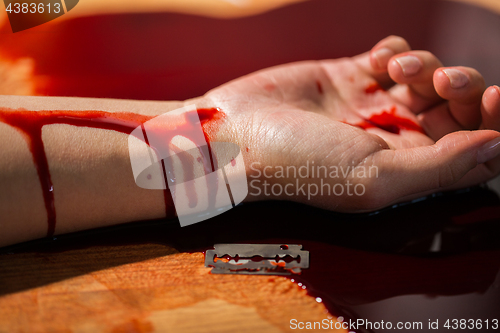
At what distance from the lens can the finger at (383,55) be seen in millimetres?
1152

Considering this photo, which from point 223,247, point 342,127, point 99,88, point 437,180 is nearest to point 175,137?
point 223,247

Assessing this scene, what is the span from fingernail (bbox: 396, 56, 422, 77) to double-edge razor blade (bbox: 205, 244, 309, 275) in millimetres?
588

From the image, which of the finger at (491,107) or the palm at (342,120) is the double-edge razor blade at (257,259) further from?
the finger at (491,107)

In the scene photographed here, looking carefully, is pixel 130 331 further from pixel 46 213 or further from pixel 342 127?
pixel 342 127

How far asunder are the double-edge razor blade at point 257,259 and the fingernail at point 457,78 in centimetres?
57

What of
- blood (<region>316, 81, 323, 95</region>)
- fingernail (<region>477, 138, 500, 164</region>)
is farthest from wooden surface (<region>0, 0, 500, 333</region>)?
blood (<region>316, 81, 323, 95</region>)

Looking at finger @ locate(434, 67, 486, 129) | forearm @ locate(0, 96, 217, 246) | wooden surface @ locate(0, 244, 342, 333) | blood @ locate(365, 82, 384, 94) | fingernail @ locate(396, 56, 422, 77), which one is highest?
fingernail @ locate(396, 56, 422, 77)

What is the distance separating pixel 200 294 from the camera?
741 millimetres

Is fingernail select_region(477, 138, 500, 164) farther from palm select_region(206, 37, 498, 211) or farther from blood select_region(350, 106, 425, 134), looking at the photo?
blood select_region(350, 106, 425, 134)

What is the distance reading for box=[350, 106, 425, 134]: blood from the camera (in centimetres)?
107

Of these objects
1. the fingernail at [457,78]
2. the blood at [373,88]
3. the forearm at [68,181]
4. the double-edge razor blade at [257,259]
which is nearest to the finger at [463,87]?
the fingernail at [457,78]

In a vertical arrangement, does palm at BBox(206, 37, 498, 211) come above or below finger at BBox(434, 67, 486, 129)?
below

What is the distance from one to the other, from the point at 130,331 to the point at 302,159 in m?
0.51

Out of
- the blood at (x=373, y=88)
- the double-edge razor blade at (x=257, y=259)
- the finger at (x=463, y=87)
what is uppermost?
the finger at (x=463, y=87)
